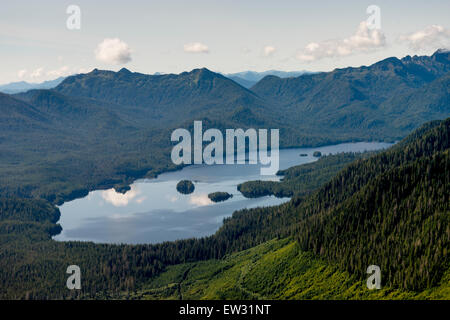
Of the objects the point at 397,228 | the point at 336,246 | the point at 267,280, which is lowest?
the point at 267,280

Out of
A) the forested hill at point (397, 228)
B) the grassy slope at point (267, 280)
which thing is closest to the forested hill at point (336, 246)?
the forested hill at point (397, 228)

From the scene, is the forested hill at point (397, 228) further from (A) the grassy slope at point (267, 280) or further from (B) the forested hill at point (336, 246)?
(A) the grassy slope at point (267, 280)

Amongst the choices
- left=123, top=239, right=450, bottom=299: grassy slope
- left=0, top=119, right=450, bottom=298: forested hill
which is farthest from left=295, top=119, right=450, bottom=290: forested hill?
left=123, top=239, right=450, bottom=299: grassy slope

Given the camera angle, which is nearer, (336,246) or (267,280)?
(336,246)

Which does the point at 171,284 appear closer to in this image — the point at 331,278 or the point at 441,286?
the point at 331,278

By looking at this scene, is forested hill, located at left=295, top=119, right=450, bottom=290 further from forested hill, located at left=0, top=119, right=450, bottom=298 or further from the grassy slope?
the grassy slope

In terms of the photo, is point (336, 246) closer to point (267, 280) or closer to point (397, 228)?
point (397, 228)

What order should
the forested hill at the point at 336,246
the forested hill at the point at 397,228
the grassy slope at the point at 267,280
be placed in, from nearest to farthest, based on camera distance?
the forested hill at the point at 397,228 → the grassy slope at the point at 267,280 → the forested hill at the point at 336,246

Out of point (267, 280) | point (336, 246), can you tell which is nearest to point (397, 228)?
point (336, 246)
